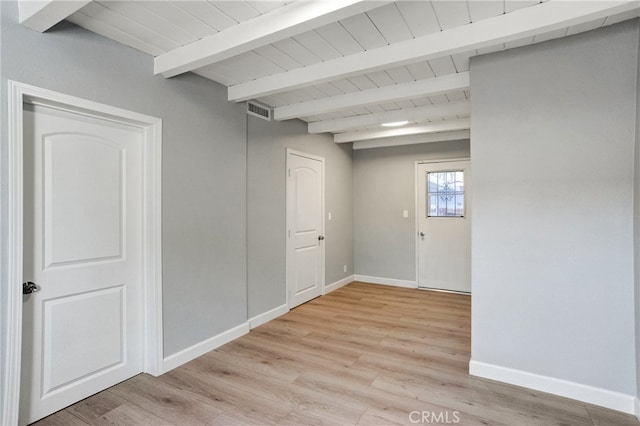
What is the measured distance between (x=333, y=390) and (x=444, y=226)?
11.8ft

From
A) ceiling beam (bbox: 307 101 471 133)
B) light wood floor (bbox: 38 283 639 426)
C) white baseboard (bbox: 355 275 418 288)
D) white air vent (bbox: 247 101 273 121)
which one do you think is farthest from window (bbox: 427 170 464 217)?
white air vent (bbox: 247 101 273 121)

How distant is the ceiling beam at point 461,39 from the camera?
183 centimetres

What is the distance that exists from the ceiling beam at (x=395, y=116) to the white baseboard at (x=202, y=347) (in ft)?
8.92

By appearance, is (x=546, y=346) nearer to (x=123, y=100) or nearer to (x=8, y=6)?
(x=123, y=100)

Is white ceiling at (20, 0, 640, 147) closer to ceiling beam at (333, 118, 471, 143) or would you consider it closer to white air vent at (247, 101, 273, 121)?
white air vent at (247, 101, 273, 121)

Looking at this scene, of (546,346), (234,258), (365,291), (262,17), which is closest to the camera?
(262,17)

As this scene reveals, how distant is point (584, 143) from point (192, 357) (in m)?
3.52

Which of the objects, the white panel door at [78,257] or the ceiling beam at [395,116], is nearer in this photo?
the white panel door at [78,257]

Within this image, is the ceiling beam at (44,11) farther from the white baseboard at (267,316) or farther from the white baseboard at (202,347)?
the white baseboard at (267,316)

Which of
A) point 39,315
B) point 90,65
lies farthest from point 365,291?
point 90,65

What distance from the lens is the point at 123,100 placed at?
2447 mm

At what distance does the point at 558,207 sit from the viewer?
7.76 ft

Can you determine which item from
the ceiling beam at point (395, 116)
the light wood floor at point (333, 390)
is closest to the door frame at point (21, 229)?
the light wood floor at point (333, 390)

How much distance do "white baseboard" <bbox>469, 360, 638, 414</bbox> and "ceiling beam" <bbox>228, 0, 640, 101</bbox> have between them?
2351 millimetres
